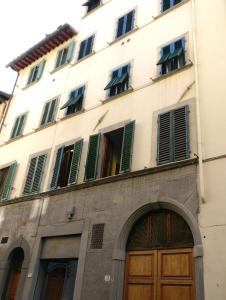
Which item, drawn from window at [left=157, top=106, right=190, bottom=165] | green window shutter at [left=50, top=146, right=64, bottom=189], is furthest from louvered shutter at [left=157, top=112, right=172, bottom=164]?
green window shutter at [left=50, top=146, right=64, bottom=189]

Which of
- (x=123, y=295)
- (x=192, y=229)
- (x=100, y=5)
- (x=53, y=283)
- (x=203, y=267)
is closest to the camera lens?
(x=203, y=267)

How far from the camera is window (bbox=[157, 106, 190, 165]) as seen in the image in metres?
8.97

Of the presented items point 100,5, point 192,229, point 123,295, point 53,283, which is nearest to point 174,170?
point 192,229

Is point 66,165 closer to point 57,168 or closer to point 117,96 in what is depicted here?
point 57,168

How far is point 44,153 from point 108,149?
10.2 ft

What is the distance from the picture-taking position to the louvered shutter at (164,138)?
917cm

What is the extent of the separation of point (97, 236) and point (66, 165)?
355 centimetres

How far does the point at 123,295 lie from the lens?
831 cm

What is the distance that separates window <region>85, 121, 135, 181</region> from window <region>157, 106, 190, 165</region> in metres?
Answer: 0.99

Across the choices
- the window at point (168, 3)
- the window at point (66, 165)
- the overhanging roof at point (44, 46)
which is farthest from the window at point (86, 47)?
the window at point (66, 165)

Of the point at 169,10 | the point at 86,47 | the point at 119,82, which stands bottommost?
the point at 119,82

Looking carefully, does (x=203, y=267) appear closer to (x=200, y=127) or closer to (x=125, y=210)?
(x=125, y=210)

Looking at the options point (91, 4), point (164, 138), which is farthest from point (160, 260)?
point (91, 4)

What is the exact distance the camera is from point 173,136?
9352 millimetres
